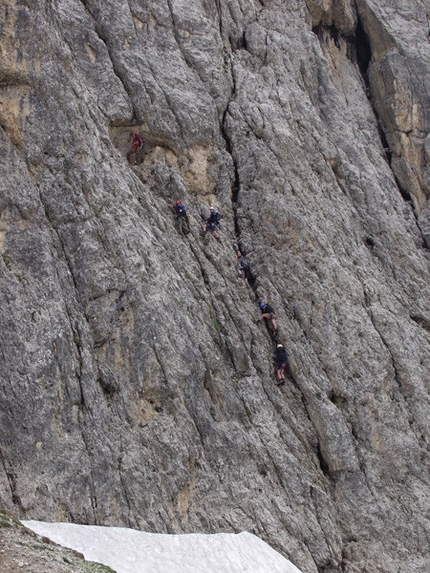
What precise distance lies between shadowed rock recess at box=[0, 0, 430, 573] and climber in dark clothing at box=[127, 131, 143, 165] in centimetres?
31

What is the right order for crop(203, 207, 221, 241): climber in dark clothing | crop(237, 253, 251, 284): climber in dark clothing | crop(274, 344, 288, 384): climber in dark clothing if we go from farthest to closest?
crop(237, 253, 251, 284): climber in dark clothing
crop(203, 207, 221, 241): climber in dark clothing
crop(274, 344, 288, 384): climber in dark clothing

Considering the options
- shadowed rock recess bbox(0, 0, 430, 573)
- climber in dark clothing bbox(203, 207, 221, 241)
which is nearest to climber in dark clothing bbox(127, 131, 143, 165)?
shadowed rock recess bbox(0, 0, 430, 573)

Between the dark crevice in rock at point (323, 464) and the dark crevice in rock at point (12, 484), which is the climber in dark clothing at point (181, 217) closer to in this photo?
the dark crevice in rock at point (323, 464)

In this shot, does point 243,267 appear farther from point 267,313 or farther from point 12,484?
point 12,484

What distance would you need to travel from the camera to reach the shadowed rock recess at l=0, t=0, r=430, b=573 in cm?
2041

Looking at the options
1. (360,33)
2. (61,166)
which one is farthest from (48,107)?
(360,33)

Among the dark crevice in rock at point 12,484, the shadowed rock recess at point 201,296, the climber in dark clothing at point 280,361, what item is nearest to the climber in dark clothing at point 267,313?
the shadowed rock recess at point 201,296

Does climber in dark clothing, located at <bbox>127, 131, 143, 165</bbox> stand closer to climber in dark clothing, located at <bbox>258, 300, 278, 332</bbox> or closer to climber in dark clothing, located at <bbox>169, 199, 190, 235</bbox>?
climber in dark clothing, located at <bbox>169, 199, 190, 235</bbox>

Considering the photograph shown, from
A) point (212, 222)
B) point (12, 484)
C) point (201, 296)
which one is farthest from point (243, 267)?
point (12, 484)

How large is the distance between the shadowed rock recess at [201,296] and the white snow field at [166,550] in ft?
1.74

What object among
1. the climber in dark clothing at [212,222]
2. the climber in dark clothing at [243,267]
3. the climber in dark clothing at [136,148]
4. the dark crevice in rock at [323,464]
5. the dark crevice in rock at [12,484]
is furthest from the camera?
the climber in dark clothing at [243,267]

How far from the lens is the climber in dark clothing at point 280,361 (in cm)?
2581

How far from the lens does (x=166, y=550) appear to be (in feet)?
62.7

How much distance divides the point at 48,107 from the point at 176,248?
6.59m
